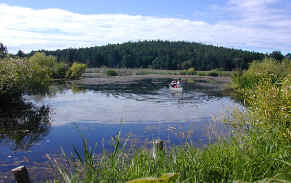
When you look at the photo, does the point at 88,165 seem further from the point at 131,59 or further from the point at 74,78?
the point at 131,59

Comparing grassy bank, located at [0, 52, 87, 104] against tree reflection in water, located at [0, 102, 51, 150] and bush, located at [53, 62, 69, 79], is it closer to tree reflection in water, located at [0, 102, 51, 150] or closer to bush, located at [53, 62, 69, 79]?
tree reflection in water, located at [0, 102, 51, 150]

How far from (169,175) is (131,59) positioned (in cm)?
10565

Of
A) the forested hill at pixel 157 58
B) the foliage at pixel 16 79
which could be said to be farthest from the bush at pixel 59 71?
the forested hill at pixel 157 58

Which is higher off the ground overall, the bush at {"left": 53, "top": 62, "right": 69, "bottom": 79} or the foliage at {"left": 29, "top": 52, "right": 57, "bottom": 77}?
the foliage at {"left": 29, "top": 52, "right": 57, "bottom": 77}

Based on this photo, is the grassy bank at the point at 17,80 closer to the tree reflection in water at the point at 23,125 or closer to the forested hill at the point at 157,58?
the tree reflection in water at the point at 23,125

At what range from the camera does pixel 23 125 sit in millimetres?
14672

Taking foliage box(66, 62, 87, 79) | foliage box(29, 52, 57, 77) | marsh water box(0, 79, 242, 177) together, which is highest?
foliage box(29, 52, 57, 77)

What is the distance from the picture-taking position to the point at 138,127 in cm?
1472

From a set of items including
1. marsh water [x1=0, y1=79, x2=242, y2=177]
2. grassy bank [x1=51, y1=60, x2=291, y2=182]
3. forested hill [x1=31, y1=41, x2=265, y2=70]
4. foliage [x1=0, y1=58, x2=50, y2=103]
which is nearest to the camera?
grassy bank [x1=51, y1=60, x2=291, y2=182]

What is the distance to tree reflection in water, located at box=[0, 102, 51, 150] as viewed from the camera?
12.1 metres

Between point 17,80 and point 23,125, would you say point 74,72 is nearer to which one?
point 17,80

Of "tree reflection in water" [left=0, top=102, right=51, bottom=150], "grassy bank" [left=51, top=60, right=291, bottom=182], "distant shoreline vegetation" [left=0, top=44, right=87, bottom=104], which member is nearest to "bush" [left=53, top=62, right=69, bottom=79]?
"distant shoreline vegetation" [left=0, top=44, right=87, bottom=104]

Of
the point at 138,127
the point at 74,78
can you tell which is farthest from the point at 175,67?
the point at 138,127

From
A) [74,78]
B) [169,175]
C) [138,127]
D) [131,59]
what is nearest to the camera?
[169,175]
